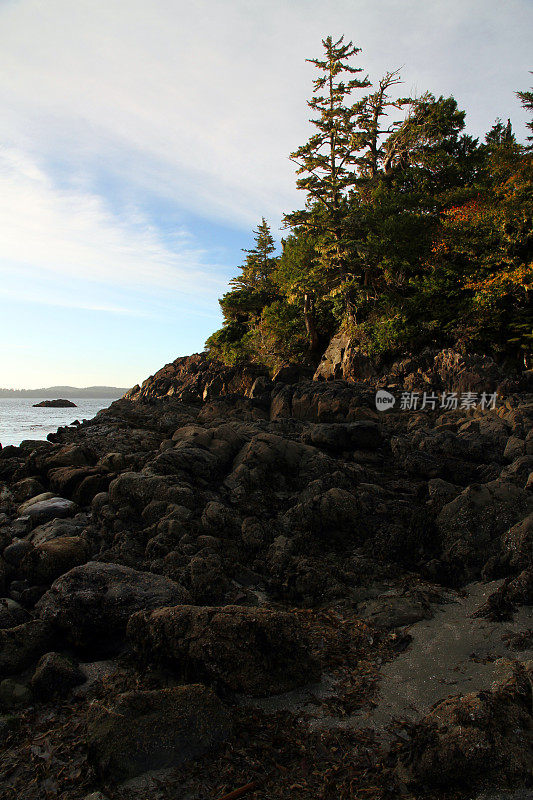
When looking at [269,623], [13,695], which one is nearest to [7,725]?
[13,695]

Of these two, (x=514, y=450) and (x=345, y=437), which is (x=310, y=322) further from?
(x=514, y=450)

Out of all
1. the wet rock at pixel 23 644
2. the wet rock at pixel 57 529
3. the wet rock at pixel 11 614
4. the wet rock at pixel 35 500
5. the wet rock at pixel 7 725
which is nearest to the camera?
the wet rock at pixel 7 725

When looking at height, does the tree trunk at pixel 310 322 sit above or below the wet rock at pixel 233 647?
above

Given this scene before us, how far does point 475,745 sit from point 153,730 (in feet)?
8.13

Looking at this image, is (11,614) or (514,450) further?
(514,450)

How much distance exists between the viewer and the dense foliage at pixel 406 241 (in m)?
23.2

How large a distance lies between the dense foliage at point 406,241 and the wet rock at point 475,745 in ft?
74.3

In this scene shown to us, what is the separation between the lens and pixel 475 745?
10.5ft

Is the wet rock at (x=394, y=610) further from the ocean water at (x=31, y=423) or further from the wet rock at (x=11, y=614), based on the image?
the ocean water at (x=31, y=423)

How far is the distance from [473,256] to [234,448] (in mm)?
20200

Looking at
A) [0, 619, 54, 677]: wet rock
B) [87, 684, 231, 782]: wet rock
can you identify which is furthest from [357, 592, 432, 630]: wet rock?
[0, 619, 54, 677]: wet rock

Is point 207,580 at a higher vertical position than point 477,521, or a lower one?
lower

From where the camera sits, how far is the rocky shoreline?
342 cm

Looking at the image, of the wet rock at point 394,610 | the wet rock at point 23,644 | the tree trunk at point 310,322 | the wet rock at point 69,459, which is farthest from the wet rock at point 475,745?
the tree trunk at point 310,322
